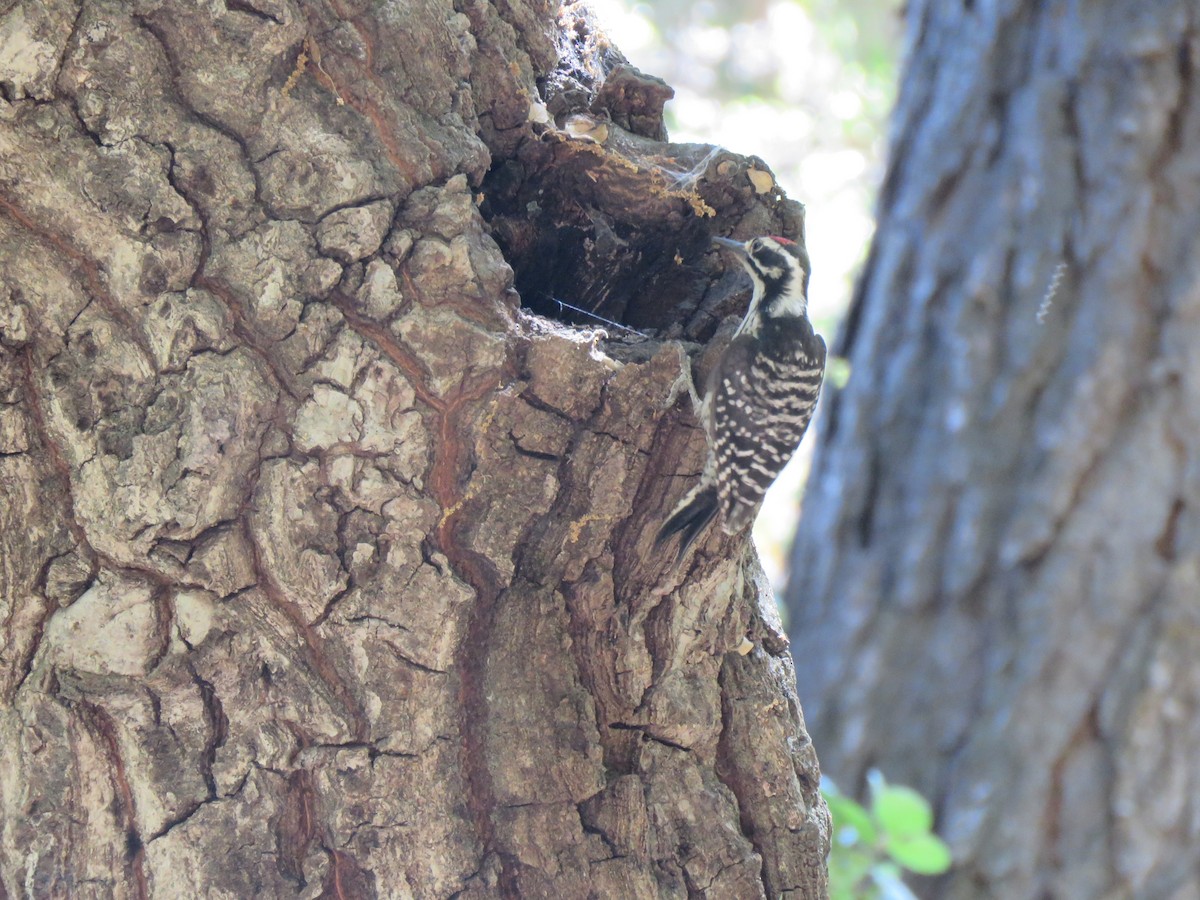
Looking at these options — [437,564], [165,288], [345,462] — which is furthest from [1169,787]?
[165,288]

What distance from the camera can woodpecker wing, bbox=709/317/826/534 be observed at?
2123 mm

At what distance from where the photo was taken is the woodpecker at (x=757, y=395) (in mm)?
1973

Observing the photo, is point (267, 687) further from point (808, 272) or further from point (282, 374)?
point (808, 272)

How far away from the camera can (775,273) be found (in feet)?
8.16

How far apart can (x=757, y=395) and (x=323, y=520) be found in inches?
47.7

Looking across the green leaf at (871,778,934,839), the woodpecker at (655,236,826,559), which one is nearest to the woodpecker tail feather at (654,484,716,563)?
the woodpecker at (655,236,826,559)

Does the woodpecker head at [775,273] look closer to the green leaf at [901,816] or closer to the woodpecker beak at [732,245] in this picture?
the woodpecker beak at [732,245]

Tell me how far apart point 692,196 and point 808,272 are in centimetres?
62

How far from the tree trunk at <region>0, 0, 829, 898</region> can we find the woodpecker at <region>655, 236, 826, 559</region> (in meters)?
0.07

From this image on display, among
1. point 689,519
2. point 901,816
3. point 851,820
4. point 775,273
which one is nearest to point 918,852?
point 901,816

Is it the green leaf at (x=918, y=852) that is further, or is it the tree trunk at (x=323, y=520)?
the green leaf at (x=918, y=852)

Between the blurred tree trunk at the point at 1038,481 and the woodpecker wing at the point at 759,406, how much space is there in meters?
0.88

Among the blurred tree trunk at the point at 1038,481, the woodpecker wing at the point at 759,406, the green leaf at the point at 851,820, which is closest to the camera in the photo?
the woodpecker wing at the point at 759,406

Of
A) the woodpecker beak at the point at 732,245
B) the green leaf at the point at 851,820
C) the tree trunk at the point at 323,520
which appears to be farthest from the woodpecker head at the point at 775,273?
the green leaf at the point at 851,820
